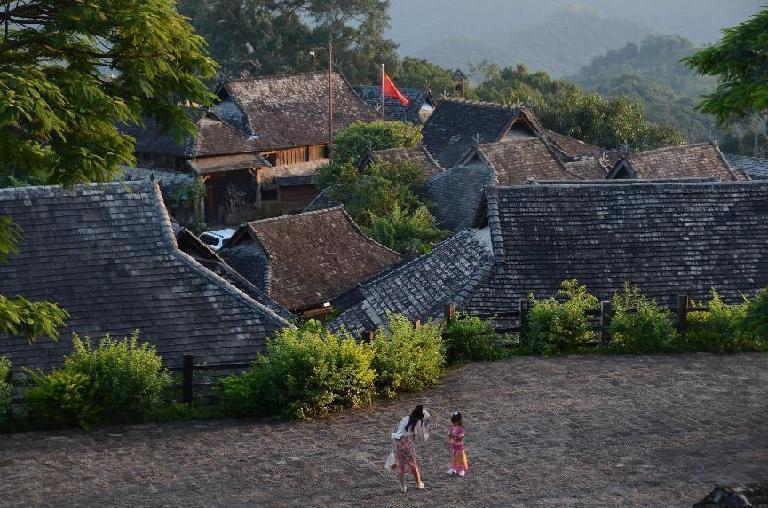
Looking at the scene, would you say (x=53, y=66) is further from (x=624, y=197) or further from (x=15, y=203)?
(x=624, y=197)

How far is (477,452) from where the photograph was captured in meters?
15.5

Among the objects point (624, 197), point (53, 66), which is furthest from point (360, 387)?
point (624, 197)

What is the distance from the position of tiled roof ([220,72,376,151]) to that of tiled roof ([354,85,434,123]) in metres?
2.64

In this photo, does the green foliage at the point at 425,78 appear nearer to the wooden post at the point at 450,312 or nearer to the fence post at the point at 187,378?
the wooden post at the point at 450,312

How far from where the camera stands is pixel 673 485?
46.4 feet

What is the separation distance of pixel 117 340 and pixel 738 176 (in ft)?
104

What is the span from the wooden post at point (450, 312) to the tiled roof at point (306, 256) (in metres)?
11.4

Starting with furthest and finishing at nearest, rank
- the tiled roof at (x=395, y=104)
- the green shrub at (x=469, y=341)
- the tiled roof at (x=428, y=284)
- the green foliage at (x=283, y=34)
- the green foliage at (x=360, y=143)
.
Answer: the green foliage at (x=283, y=34), the tiled roof at (x=395, y=104), the green foliage at (x=360, y=143), the tiled roof at (x=428, y=284), the green shrub at (x=469, y=341)

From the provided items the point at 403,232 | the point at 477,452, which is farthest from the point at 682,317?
the point at 403,232

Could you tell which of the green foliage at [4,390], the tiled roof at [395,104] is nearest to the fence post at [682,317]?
the green foliage at [4,390]

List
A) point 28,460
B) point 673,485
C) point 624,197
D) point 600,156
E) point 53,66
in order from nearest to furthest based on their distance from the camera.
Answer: point 53,66 → point 673,485 → point 28,460 → point 624,197 → point 600,156

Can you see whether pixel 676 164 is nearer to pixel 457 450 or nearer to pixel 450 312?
pixel 450 312

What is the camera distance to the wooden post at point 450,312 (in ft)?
66.2

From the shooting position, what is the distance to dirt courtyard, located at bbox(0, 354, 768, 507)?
14.1 metres
